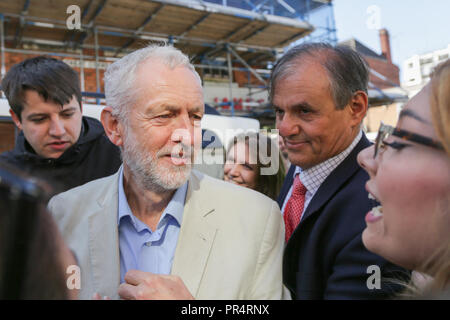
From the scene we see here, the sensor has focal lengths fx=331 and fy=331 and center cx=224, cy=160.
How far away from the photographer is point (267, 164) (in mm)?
2500

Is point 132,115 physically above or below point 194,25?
below

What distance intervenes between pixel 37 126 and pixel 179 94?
84 cm

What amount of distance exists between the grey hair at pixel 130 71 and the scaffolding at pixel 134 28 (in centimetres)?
21

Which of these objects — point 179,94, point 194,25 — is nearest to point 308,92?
point 179,94

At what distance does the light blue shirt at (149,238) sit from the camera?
45.8 inches

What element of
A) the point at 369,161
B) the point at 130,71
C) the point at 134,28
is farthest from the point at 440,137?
the point at 134,28

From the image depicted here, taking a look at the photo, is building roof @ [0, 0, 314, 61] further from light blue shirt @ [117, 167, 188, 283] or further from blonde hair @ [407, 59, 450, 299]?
blonde hair @ [407, 59, 450, 299]

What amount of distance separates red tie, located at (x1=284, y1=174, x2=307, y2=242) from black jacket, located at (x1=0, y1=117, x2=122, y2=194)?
92cm

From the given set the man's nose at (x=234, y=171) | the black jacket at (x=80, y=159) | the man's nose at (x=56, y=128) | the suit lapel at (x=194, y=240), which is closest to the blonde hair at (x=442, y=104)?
the suit lapel at (x=194, y=240)

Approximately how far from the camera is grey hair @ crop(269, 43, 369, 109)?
1427mm

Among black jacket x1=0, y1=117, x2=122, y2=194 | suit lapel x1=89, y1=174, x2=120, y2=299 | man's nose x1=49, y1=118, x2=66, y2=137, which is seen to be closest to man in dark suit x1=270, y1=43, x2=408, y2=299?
suit lapel x1=89, y1=174, x2=120, y2=299

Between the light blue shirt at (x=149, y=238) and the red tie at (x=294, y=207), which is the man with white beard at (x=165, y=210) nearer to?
the light blue shirt at (x=149, y=238)

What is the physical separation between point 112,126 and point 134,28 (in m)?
2.14
